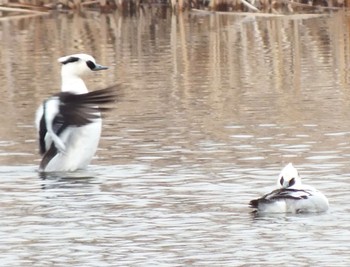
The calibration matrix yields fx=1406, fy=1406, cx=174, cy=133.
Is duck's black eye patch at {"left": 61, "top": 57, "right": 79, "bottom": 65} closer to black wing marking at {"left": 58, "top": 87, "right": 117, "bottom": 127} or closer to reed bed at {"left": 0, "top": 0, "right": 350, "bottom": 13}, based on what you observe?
black wing marking at {"left": 58, "top": 87, "right": 117, "bottom": 127}

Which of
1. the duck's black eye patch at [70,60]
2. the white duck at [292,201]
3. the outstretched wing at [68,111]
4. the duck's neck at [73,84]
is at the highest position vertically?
the duck's black eye patch at [70,60]

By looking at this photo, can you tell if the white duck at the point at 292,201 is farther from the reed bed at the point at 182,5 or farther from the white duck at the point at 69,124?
the reed bed at the point at 182,5

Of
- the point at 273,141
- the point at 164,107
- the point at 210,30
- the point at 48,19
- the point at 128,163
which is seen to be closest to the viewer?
the point at 128,163

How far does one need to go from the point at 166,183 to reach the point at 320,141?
1.99 m

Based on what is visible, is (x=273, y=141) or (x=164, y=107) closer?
(x=273, y=141)

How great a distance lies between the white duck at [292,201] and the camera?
27.7 feet

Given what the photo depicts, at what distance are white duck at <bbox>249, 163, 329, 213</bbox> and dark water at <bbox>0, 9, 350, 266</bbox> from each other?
7 cm

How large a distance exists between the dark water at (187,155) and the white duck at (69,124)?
193mm

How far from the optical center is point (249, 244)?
7789mm

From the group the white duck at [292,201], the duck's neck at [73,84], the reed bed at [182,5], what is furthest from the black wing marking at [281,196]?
the reed bed at [182,5]

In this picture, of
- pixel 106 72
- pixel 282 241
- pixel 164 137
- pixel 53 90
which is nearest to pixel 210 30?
pixel 106 72

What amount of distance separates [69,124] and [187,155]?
103 cm

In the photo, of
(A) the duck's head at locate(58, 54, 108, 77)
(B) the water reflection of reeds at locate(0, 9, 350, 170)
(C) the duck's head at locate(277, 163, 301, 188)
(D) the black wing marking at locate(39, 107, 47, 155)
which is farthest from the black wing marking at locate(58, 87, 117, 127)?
(C) the duck's head at locate(277, 163, 301, 188)

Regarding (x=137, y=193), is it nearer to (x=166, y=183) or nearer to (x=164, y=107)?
(x=166, y=183)
